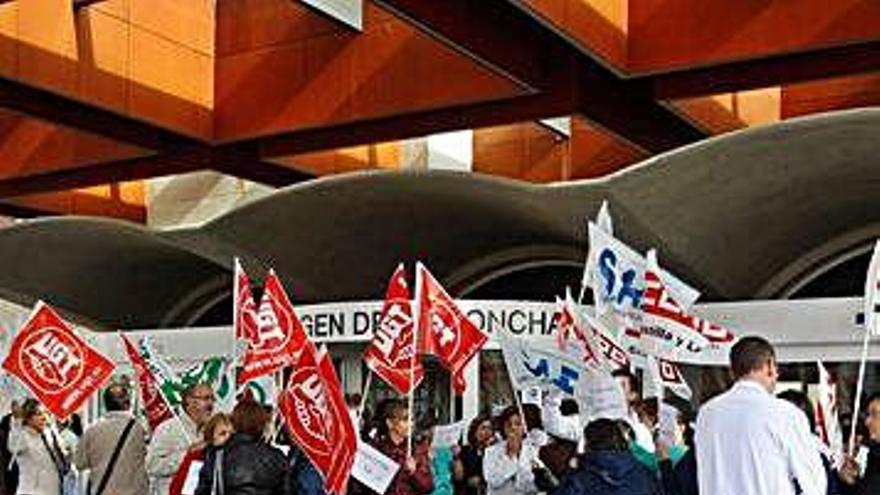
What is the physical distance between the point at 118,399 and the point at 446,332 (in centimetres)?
237

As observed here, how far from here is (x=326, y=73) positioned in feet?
57.4

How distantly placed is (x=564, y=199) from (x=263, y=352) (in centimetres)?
890

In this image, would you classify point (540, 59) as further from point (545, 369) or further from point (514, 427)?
point (514, 427)

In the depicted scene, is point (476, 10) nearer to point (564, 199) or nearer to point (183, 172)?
point (564, 199)

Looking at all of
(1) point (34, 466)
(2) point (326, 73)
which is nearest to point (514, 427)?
(1) point (34, 466)

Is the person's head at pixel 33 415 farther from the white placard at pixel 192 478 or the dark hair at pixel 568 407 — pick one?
the dark hair at pixel 568 407

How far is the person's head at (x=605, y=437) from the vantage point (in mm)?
7289

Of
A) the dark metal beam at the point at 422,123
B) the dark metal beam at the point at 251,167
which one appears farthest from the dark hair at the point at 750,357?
the dark metal beam at the point at 251,167

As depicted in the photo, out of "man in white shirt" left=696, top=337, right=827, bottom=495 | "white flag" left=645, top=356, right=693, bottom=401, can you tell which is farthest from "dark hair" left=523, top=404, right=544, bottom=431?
"man in white shirt" left=696, top=337, right=827, bottom=495

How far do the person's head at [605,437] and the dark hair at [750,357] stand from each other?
150 cm

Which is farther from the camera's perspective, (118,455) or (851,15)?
(851,15)

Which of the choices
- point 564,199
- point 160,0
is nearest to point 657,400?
point 564,199

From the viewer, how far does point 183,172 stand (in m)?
20.7

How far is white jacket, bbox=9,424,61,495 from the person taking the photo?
991 centimetres
